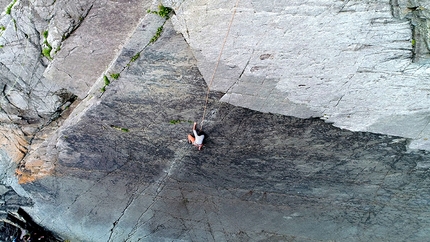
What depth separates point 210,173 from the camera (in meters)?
4.36

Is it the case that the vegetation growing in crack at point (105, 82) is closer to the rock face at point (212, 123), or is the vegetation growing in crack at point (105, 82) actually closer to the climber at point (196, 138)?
the rock face at point (212, 123)

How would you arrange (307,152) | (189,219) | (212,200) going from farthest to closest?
1. (189,219)
2. (212,200)
3. (307,152)

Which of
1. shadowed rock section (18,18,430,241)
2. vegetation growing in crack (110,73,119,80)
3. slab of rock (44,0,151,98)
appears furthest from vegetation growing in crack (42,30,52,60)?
vegetation growing in crack (110,73,119,80)

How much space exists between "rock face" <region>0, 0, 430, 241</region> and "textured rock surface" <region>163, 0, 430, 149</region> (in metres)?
0.01

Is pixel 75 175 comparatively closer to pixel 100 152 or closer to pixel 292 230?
pixel 100 152

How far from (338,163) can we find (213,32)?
7.97ft

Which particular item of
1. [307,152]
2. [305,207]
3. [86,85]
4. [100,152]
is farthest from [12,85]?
[305,207]

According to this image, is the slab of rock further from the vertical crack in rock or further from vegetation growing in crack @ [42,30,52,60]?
the vertical crack in rock

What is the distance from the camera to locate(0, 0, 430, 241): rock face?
2.93m

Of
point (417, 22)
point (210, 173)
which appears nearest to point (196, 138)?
point (210, 173)

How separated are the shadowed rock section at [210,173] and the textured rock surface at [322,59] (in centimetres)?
23

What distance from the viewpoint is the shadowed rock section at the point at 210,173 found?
11.9ft

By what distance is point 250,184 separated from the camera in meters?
4.38

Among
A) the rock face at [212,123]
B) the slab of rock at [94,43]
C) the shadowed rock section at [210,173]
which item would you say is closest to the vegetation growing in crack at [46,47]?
the rock face at [212,123]
